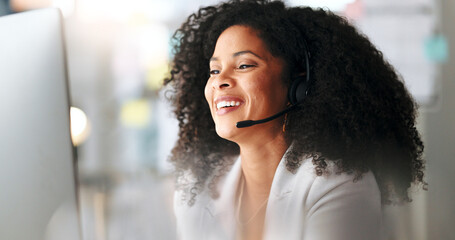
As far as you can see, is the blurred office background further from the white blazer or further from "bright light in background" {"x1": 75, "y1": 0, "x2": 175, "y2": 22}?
the white blazer

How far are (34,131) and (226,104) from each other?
0.31 m

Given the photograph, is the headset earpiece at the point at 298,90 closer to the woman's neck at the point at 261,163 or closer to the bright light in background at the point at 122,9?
the woman's neck at the point at 261,163

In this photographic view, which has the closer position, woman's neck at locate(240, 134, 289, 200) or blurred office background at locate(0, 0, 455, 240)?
woman's neck at locate(240, 134, 289, 200)

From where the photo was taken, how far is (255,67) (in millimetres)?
750

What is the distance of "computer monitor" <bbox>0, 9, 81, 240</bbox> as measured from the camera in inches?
25.7

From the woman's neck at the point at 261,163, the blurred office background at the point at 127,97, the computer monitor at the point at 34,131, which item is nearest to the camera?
the computer monitor at the point at 34,131

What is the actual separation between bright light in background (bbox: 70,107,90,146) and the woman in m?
0.29

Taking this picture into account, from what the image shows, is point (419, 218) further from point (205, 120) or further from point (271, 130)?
point (205, 120)

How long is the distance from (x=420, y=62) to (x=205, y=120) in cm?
40

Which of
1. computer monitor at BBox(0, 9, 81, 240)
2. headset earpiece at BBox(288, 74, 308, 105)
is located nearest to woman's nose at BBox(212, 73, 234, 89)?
headset earpiece at BBox(288, 74, 308, 105)

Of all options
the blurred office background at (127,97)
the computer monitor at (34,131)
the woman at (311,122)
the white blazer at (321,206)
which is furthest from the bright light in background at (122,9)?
the white blazer at (321,206)

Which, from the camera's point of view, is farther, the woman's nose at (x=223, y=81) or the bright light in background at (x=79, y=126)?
the bright light in background at (x=79, y=126)

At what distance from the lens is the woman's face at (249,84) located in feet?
2.45

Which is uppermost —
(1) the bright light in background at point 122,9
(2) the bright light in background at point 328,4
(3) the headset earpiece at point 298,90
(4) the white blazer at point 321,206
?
(1) the bright light in background at point 122,9
